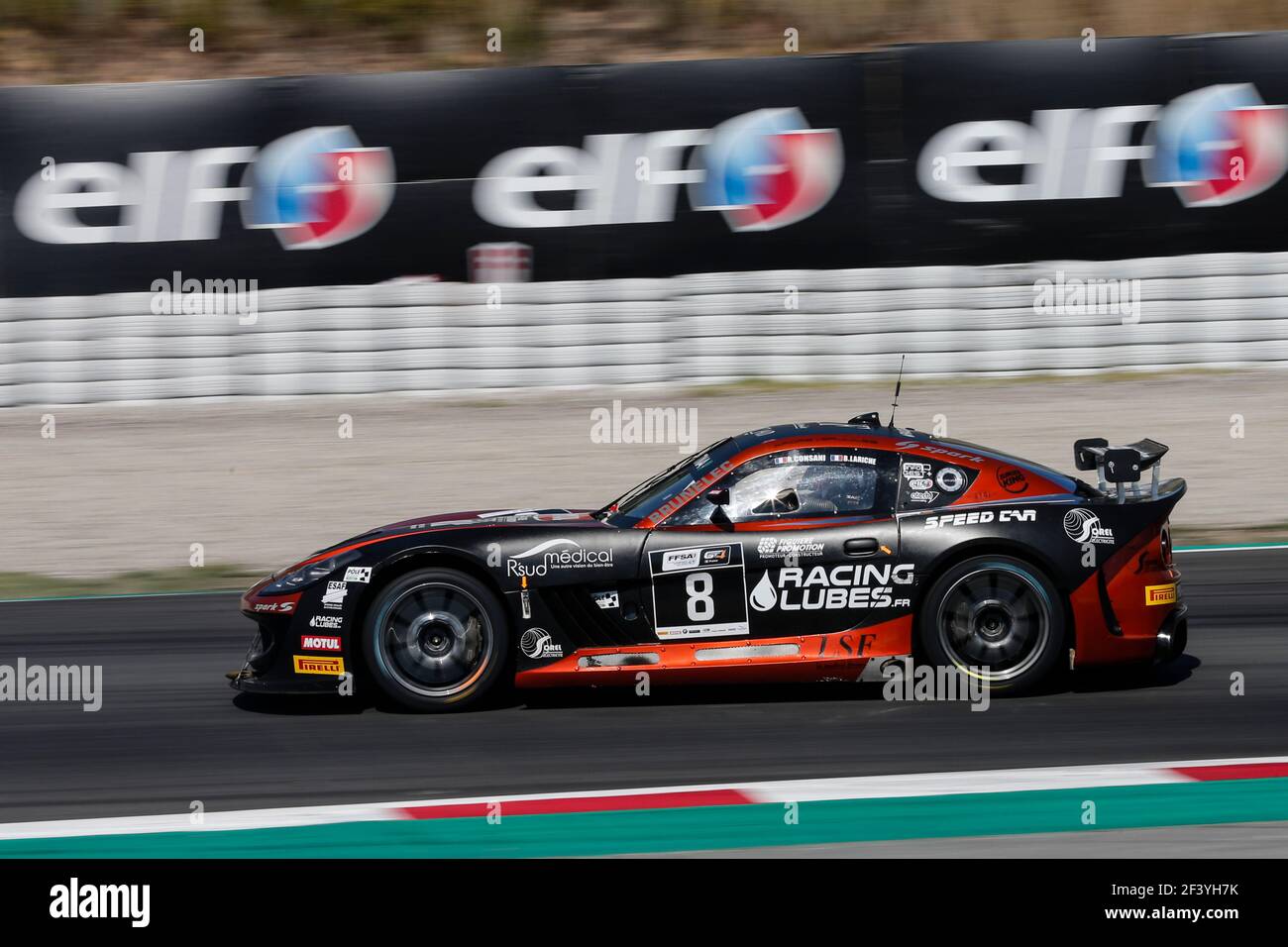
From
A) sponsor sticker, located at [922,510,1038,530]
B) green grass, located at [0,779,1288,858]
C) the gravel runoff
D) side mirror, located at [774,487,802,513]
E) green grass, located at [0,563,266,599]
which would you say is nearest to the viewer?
green grass, located at [0,779,1288,858]

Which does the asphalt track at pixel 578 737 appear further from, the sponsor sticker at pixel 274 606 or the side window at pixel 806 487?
the side window at pixel 806 487

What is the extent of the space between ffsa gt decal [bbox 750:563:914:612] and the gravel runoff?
4974 mm

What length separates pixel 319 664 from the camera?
22.4 ft

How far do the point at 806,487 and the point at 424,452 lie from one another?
701 centimetres

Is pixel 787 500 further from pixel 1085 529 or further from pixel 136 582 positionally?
pixel 136 582

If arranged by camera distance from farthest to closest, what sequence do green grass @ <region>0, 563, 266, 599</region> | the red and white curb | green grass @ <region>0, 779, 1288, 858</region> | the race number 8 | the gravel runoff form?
the gravel runoff
green grass @ <region>0, 563, 266, 599</region>
the race number 8
the red and white curb
green grass @ <region>0, 779, 1288, 858</region>

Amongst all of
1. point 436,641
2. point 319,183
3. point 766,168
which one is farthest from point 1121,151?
point 436,641

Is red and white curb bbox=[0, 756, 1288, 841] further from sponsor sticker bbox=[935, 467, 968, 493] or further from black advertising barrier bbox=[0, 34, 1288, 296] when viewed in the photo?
black advertising barrier bbox=[0, 34, 1288, 296]

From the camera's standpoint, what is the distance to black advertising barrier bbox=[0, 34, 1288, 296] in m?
14.4

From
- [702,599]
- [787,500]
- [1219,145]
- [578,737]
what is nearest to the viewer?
[578,737]

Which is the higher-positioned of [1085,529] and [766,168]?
[766,168]

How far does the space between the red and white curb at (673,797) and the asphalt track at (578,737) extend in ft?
0.31

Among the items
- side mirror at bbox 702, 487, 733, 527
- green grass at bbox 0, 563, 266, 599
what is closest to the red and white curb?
side mirror at bbox 702, 487, 733, 527

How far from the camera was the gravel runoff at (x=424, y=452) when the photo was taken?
1166 centimetres
